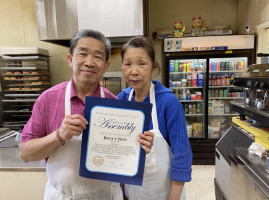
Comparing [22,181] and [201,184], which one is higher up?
[22,181]

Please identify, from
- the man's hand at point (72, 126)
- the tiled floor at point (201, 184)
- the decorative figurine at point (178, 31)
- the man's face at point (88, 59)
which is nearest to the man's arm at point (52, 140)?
the man's hand at point (72, 126)

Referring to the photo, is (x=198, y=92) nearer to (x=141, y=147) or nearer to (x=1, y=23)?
(x=141, y=147)

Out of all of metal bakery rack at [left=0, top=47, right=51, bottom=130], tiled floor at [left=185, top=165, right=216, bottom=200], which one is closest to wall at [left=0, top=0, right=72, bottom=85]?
metal bakery rack at [left=0, top=47, right=51, bottom=130]

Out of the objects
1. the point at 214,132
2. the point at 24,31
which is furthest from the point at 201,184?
the point at 24,31

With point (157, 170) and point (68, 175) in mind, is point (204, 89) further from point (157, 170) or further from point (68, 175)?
point (68, 175)

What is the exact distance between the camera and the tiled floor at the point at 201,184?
9.38 ft

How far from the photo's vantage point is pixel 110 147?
0.90 metres

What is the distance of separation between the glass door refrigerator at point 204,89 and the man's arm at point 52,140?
3303 mm

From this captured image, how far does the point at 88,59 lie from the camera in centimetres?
95

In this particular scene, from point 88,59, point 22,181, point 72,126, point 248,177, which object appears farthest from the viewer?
point 22,181

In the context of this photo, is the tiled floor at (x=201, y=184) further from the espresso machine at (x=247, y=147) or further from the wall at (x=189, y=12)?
the wall at (x=189, y=12)

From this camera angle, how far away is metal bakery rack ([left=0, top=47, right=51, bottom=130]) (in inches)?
121

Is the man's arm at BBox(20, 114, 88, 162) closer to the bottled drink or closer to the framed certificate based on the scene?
the framed certificate

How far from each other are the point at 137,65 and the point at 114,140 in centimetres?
43
